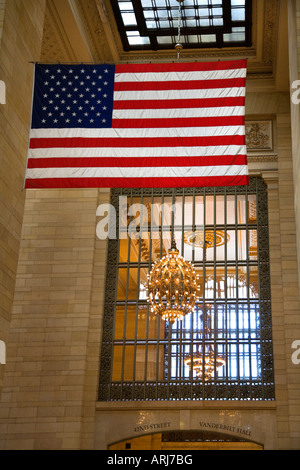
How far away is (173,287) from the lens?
12891 mm

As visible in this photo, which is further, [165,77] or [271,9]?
[271,9]

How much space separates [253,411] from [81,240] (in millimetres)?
5425

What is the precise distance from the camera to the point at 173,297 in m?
13.4

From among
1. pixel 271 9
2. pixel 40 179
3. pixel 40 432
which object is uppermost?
pixel 271 9

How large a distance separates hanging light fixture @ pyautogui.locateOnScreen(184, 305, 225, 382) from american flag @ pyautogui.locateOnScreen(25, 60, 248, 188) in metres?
5.70

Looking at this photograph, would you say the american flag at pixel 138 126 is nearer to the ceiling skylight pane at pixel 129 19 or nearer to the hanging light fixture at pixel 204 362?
the ceiling skylight pane at pixel 129 19

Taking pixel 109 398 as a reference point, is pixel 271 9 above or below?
above

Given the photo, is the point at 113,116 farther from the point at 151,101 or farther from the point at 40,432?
the point at 40,432

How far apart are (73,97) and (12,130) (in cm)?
111

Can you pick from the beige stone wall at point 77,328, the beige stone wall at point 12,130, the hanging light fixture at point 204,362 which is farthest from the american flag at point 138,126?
the hanging light fixture at point 204,362

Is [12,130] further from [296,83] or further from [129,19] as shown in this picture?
[129,19]

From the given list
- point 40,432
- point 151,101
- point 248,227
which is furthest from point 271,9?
point 40,432

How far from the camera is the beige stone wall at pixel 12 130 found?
407 inches

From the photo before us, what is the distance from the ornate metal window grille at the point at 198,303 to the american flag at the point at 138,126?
5.55 metres
